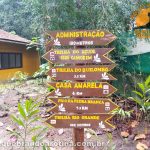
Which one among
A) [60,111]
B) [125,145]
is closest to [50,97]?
[60,111]

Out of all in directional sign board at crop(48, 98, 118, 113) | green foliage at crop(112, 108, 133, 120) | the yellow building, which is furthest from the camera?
the yellow building

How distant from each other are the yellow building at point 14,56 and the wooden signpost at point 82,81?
33.2 feet

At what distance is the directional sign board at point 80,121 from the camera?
3197 mm

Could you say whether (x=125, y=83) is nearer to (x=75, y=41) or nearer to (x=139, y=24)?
(x=139, y=24)

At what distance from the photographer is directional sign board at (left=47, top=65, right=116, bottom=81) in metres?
3.19

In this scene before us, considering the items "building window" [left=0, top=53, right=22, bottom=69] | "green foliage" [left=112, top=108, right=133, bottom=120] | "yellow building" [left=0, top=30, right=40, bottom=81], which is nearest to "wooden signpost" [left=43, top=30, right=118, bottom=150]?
"green foliage" [left=112, top=108, right=133, bottom=120]

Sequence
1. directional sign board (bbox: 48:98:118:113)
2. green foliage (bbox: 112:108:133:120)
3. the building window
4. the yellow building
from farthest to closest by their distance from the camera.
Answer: the building window
the yellow building
green foliage (bbox: 112:108:133:120)
directional sign board (bbox: 48:98:118:113)

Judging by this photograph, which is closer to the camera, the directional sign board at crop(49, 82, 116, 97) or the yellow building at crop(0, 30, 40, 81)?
the directional sign board at crop(49, 82, 116, 97)

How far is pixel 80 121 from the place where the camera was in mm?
3240

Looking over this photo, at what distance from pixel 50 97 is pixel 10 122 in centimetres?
188

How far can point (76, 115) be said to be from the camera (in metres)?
3.23

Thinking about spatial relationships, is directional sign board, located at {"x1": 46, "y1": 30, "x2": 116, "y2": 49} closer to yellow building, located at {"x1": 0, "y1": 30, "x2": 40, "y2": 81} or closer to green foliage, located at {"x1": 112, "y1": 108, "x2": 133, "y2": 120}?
green foliage, located at {"x1": 112, "y1": 108, "x2": 133, "y2": 120}

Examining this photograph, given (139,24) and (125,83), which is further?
(139,24)

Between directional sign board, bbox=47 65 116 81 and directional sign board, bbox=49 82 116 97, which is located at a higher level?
directional sign board, bbox=47 65 116 81
